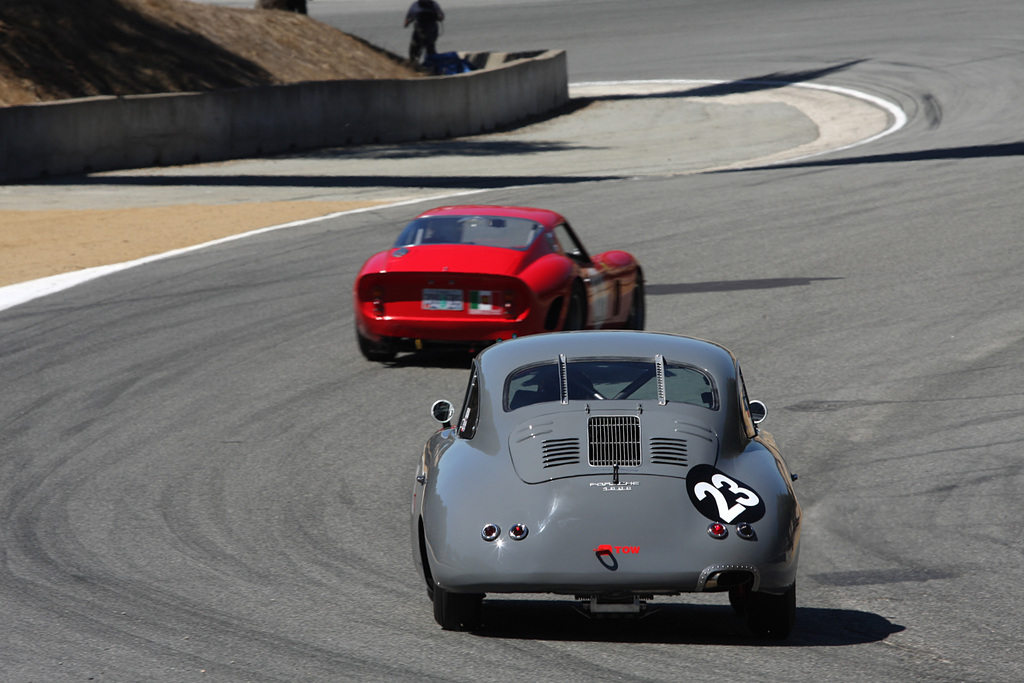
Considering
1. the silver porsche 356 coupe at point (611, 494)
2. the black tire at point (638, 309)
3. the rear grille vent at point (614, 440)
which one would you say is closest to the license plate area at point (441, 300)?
the black tire at point (638, 309)

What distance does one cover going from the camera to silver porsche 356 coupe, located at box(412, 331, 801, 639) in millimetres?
5441

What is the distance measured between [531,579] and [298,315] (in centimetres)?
904

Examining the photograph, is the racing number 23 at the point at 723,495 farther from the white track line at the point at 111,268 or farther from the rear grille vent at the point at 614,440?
the white track line at the point at 111,268

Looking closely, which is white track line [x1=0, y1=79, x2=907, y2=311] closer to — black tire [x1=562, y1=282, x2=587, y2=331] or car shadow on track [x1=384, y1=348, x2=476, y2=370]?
car shadow on track [x1=384, y1=348, x2=476, y2=370]

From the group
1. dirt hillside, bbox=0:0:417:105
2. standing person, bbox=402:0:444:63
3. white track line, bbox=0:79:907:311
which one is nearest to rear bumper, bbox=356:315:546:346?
white track line, bbox=0:79:907:311

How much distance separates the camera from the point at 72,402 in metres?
10.7

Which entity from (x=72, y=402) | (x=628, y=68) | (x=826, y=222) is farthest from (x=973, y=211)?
(x=628, y=68)

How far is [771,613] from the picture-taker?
225 inches

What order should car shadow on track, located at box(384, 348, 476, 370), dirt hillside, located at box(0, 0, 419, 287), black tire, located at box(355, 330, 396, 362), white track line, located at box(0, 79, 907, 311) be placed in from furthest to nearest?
1. dirt hillside, located at box(0, 0, 419, 287)
2. white track line, located at box(0, 79, 907, 311)
3. car shadow on track, located at box(384, 348, 476, 370)
4. black tire, located at box(355, 330, 396, 362)

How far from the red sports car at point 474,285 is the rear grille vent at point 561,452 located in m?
5.38

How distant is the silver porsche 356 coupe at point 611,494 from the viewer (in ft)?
17.9

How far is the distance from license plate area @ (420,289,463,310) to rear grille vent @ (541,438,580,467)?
5.60 meters

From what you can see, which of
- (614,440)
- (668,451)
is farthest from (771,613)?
(614,440)

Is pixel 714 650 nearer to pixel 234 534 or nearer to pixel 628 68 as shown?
pixel 234 534
